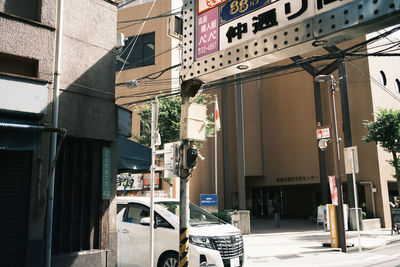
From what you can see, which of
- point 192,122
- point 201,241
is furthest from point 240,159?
point 192,122

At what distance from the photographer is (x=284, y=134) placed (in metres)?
30.2

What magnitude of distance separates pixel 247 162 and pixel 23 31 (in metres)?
24.5

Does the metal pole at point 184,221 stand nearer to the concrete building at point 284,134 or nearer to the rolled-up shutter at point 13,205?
the rolled-up shutter at point 13,205

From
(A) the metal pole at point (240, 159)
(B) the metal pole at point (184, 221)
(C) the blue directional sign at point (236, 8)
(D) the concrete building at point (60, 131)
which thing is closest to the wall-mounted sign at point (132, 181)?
(A) the metal pole at point (240, 159)

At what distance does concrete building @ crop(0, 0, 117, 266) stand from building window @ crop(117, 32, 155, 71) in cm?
1699

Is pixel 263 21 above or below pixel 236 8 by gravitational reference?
below

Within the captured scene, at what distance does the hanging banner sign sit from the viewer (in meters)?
5.29

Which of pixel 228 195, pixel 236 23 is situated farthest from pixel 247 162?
pixel 236 23

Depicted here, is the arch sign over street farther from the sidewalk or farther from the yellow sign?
the yellow sign

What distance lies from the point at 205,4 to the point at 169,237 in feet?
16.2

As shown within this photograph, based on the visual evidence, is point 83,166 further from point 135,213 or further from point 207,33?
point 207,33

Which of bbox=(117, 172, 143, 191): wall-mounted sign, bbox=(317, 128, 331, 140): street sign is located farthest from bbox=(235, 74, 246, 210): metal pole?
bbox=(317, 128, 331, 140): street sign

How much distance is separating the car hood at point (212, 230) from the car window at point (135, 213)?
141 centimetres

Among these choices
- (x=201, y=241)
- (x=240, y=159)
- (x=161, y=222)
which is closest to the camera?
(x=201, y=241)
